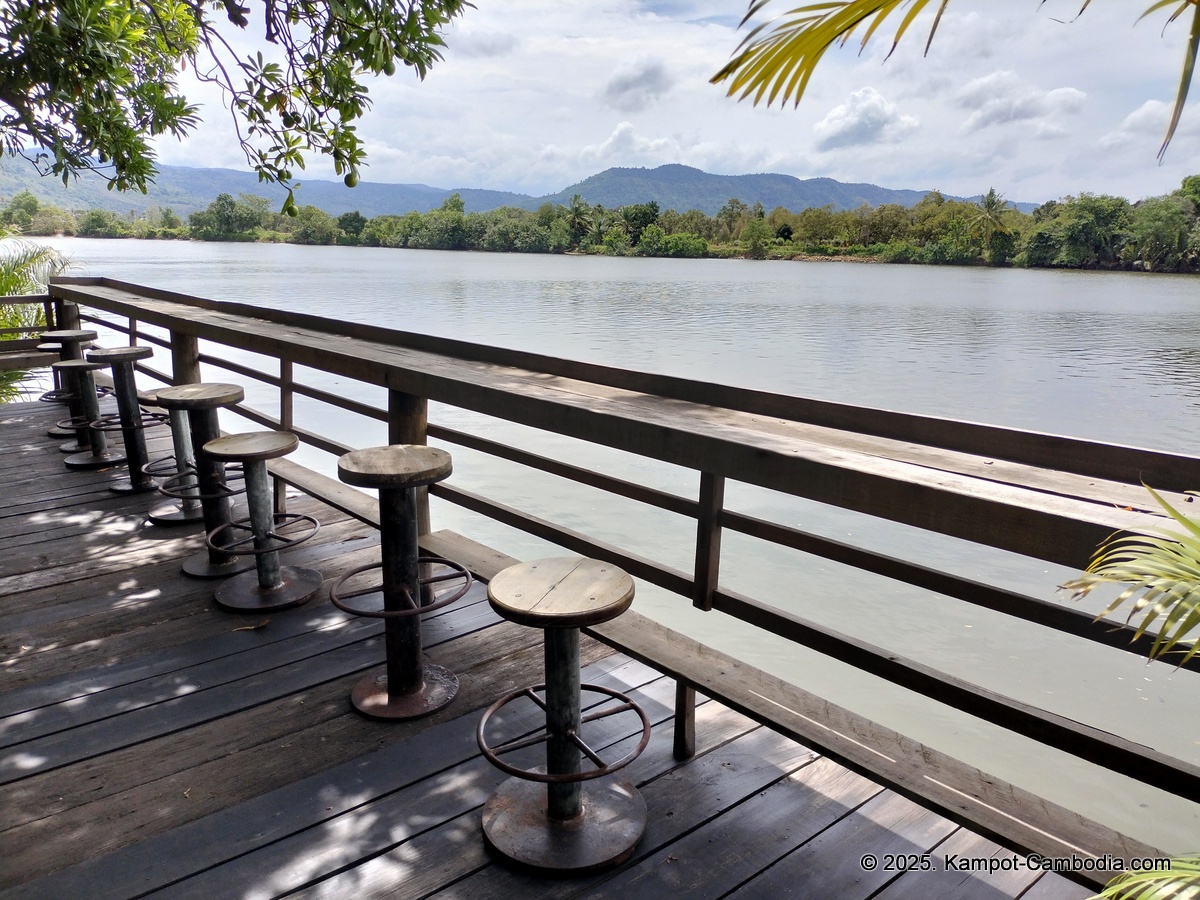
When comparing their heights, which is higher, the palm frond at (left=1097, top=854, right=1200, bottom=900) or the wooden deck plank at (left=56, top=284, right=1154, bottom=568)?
the wooden deck plank at (left=56, top=284, right=1154, bottom=568)

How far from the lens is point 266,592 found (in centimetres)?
279

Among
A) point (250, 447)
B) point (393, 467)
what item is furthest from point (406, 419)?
point (393, 467)

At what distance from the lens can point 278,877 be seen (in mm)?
1540

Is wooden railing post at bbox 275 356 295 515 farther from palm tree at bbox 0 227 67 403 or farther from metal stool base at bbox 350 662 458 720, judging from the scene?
palm tree at bbox 0 227 67 403

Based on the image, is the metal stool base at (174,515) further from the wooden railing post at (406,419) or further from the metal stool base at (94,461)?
the wooden railing post at (406,419)

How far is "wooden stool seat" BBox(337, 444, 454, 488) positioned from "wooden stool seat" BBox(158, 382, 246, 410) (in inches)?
44.2

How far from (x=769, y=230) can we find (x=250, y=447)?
78.2 meters

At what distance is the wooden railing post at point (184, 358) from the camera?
4.05 metres

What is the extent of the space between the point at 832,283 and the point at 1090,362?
102 feet

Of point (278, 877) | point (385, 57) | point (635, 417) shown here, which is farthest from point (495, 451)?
point (385, 57)

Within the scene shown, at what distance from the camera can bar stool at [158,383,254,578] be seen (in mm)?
2967

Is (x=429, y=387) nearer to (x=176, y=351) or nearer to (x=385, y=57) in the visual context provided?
(x=385, y=57)

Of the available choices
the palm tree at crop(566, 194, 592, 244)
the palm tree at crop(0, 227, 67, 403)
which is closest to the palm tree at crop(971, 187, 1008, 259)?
the palm tree at crop(566, 194, 592, 244)

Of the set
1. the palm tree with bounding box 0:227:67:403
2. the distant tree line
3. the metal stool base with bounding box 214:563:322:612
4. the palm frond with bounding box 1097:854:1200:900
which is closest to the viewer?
the palm frond with bounding box 1097:854:1200:900
